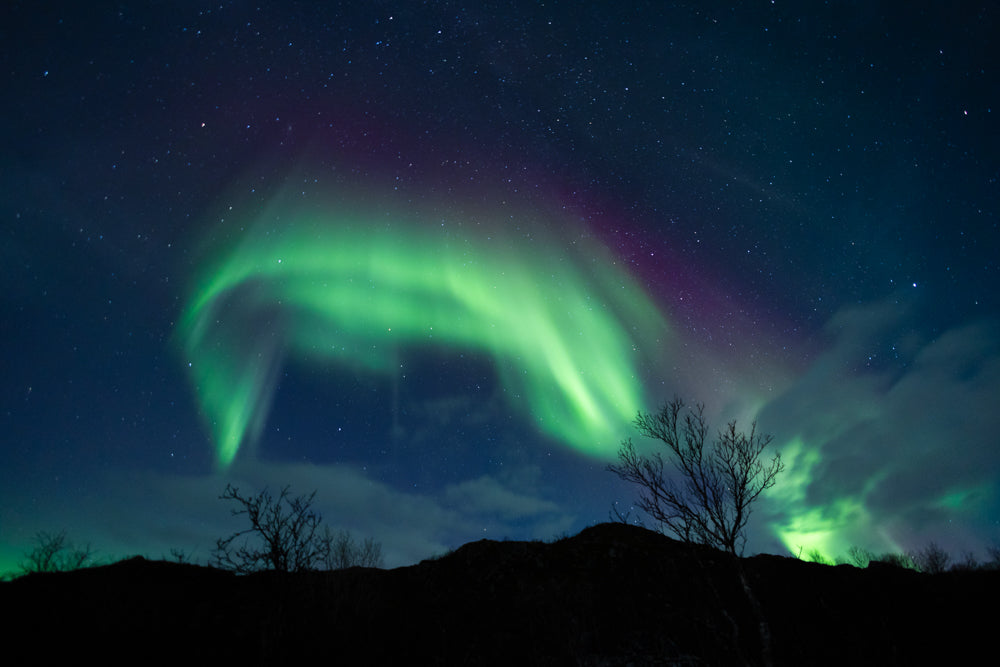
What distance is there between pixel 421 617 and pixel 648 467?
2400 centimetres

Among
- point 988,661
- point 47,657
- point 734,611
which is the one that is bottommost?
point 47,657

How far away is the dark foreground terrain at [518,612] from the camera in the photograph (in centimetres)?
2936

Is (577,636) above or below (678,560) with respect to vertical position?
below

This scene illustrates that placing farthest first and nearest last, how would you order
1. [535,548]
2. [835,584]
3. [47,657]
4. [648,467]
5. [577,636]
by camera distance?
[535,548]
[835,584]
[577,636]
[47,657]
[648,467]

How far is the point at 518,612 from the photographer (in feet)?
→ 110

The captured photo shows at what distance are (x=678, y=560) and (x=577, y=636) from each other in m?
10.9

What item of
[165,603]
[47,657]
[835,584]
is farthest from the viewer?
[835,584]

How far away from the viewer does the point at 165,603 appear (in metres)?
34.3

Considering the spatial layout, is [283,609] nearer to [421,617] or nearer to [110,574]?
[421,617]

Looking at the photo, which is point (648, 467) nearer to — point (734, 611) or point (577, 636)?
point (577, 636)

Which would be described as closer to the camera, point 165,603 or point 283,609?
point 283,609

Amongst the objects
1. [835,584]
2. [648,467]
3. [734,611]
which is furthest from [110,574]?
[835,584]

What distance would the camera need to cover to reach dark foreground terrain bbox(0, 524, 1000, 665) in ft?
96.3

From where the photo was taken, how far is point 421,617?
34.7 meters
